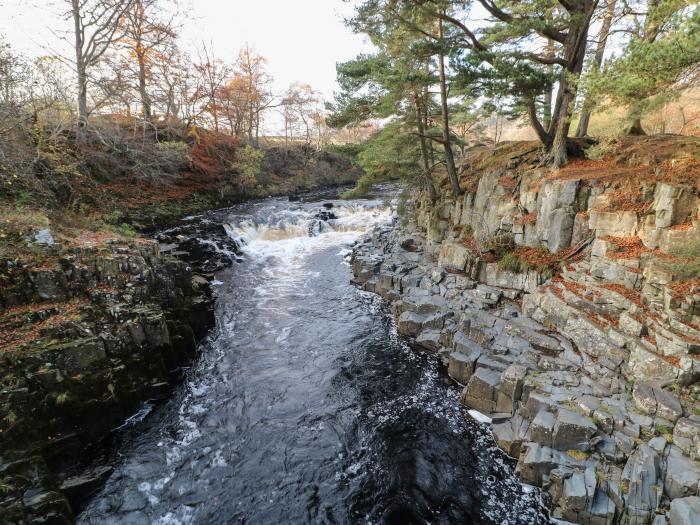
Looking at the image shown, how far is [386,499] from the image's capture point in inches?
219

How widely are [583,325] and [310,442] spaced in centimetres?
632

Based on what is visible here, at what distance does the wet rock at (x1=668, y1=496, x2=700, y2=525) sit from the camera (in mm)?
4152

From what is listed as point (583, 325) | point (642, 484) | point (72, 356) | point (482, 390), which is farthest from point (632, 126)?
point (72, 356)

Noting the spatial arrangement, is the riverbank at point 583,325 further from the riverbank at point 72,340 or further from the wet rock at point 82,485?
the wet rock at point 82,485

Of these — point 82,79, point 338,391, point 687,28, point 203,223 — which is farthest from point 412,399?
point 82,79

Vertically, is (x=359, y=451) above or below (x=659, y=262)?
below

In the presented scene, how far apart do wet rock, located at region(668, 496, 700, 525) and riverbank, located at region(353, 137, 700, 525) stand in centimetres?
1

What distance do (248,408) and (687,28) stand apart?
9927mm

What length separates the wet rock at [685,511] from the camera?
4152 mm

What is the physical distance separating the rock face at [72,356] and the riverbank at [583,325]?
6.99m

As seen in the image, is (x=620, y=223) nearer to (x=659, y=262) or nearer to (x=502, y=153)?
(x=659, y=262)

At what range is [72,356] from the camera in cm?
675

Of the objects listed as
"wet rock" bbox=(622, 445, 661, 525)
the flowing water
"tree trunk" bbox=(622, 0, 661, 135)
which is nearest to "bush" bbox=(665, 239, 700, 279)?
"tree trunk" bbox=(622, 0, 661, 135)

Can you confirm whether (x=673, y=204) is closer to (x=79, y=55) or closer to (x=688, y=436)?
(x=688, y=436)
